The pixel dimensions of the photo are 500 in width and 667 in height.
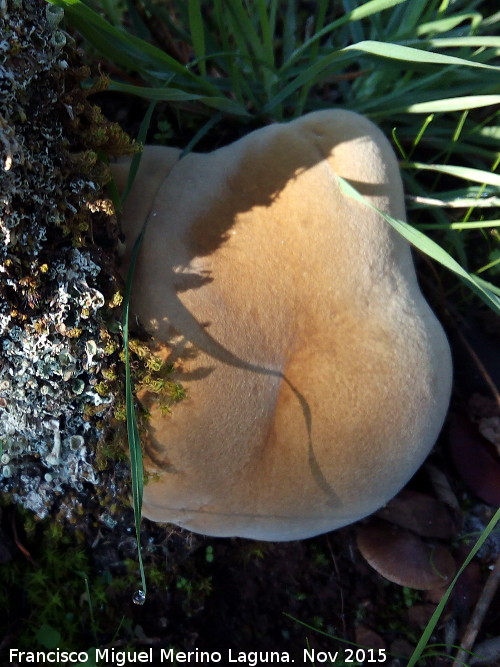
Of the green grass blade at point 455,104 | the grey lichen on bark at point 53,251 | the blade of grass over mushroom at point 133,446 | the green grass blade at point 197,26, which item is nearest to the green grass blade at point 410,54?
the green grass blade at point 455,104

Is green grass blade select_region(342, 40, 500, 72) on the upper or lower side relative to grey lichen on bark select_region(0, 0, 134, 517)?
upper

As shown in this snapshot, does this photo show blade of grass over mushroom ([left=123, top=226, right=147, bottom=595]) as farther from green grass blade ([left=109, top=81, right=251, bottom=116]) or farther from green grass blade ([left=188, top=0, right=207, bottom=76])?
green grass blade ([left=188, top=0, right=207, bottom=76])

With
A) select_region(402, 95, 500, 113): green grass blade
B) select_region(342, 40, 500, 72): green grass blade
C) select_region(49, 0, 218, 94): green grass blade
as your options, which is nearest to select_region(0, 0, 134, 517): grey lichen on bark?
select_region(49, 0, 218, 94): green grass blade

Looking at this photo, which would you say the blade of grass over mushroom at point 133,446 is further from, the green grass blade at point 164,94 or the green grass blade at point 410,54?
the green grass blade at point 410,54

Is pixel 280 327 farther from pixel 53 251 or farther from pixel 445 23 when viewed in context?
pixel 445 23

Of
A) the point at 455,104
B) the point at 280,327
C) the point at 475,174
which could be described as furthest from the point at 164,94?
the point at 475,174

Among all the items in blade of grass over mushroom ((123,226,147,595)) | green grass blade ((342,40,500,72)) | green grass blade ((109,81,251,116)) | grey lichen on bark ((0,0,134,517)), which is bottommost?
blade of grass over mushroom ((123,226,147,595))
